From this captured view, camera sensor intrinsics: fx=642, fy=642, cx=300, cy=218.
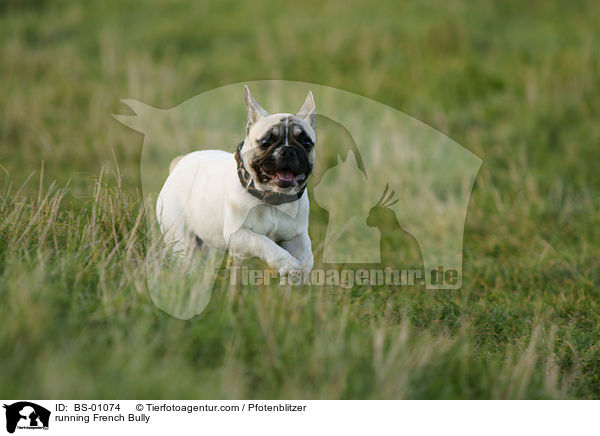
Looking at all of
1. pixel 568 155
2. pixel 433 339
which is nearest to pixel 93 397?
pixel 433 339

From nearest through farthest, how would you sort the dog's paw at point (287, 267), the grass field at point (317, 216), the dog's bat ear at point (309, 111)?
1. the grass field at point (317, 216)
2. the dog's paw at point (287, 267)
3. the dog's bat ear at point (309, 111)

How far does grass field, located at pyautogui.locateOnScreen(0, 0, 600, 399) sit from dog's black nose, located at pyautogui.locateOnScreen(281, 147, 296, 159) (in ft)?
2.88

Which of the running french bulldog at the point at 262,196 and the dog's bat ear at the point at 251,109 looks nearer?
the running french bulldog at the point at 262,196

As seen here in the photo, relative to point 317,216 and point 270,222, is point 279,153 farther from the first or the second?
point 317,216

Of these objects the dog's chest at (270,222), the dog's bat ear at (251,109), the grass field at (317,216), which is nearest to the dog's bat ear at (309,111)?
the dog's bat ear at (251,109)

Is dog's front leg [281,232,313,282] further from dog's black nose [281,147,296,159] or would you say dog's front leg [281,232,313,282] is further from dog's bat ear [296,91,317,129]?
dog's bat ear [296,91,317,129]

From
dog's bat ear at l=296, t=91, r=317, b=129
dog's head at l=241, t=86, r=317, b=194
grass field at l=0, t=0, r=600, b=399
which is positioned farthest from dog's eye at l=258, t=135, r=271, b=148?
grass field at l=0, t=0, r=600, b=399

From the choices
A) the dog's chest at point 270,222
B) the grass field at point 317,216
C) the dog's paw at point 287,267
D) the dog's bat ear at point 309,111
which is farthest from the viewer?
the dog's bat ear at point 309,111

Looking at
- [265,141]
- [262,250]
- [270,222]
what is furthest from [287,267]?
[265,141]

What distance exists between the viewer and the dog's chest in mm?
4383

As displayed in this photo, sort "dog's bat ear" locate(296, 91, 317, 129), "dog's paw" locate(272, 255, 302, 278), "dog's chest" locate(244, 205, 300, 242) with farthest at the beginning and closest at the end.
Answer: "dog's bat ear" locate(296, 91, 317, 129) → "dog's chest" locate(244, 205, 300, 242) → "dog's paw" locate(272, 255, 302, 278)

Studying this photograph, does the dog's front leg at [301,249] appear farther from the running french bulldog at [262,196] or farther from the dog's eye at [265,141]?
the dog's eye at [265,141]

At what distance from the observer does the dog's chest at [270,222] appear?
438 cm

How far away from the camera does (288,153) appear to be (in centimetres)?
420
